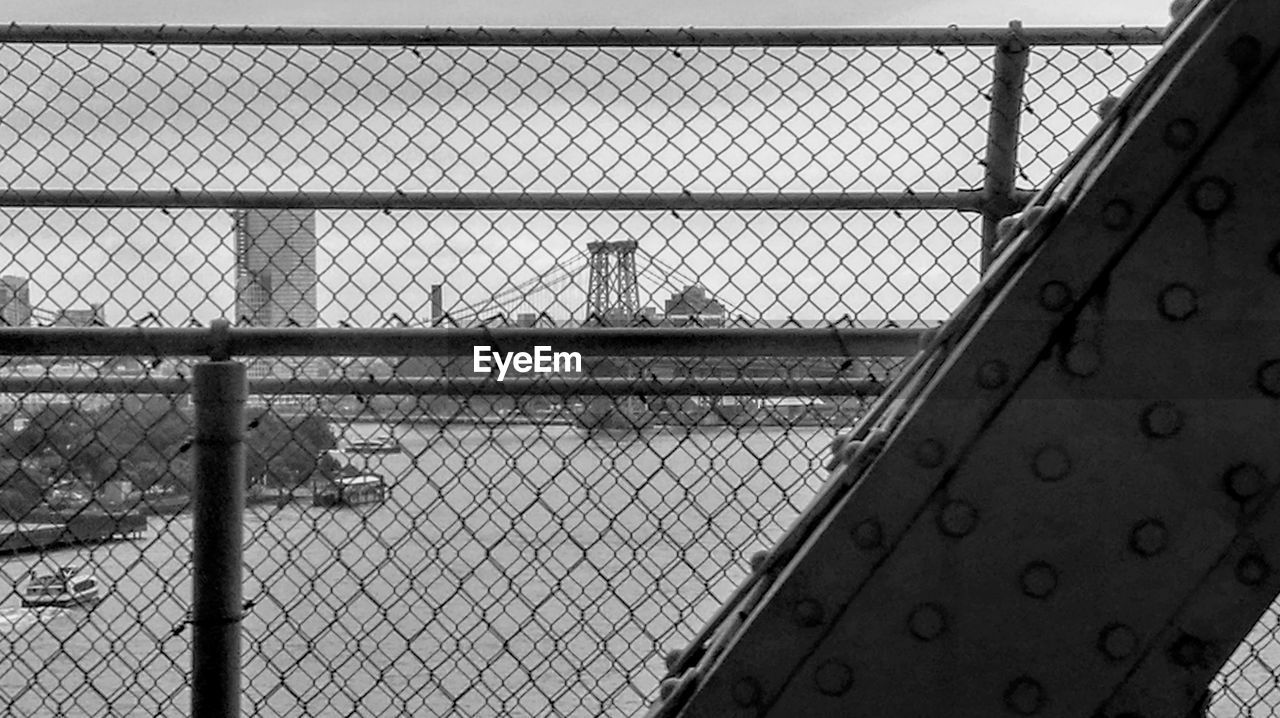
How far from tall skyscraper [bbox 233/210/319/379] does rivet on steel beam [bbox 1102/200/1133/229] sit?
7.43ft

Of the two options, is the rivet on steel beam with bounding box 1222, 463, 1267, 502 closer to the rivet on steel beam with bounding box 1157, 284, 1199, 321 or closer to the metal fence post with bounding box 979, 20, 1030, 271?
the rivet on steel beam with bounding box 1157, 284, 1199, 321

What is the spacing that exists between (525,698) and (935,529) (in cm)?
258

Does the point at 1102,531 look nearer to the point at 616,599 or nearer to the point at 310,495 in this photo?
the point at 616,599

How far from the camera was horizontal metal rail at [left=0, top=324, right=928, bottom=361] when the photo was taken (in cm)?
284

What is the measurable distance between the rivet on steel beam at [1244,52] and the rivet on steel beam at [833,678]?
2.54 feet

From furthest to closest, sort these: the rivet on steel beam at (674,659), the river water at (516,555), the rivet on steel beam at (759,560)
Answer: the river water at (516,555) → the rivet on steel beam at (674,659) → the rivet on steel beam at (759,560)

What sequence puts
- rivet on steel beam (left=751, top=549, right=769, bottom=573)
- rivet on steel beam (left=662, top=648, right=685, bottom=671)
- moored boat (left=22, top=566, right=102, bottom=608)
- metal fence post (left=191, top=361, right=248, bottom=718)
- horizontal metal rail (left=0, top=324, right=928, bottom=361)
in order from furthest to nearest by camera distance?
moored boat (left=22, top=566, right=102, bottom=608) → horizontal metal rail (left=0, top=324, right=928, bottom=361) → metal fence post (left=191, top=361, right=248, bottom=718) → rivet on steel beam (left=662, top=648, right=685, bottom=671) → rivet on steel beam (left=751, top=549, right=769, bottom=573)

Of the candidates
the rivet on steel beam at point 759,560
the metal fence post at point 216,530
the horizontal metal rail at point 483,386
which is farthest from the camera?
the horizontal metal rail at point 483,386

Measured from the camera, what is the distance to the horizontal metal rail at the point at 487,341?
2.84m

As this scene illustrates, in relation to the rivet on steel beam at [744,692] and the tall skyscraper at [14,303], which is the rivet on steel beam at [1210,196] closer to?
the rivet on steel beam at [744,692]

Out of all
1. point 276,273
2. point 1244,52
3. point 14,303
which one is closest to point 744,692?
point 1244,52

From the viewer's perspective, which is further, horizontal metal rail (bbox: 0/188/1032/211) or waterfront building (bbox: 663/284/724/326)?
horizontal metal rail (bbox: 0/188/1032/211)

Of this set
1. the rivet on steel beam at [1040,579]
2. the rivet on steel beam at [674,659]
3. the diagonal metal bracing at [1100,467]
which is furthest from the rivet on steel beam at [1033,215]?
the rivet on steel beam at [674,659]

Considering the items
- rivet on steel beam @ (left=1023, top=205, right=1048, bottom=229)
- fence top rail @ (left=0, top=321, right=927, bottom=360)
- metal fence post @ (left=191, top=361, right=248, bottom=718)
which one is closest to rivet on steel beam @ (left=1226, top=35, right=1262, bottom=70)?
rivet on steel beam @ (left=1023, top=205, right=1048, bottom=229)
